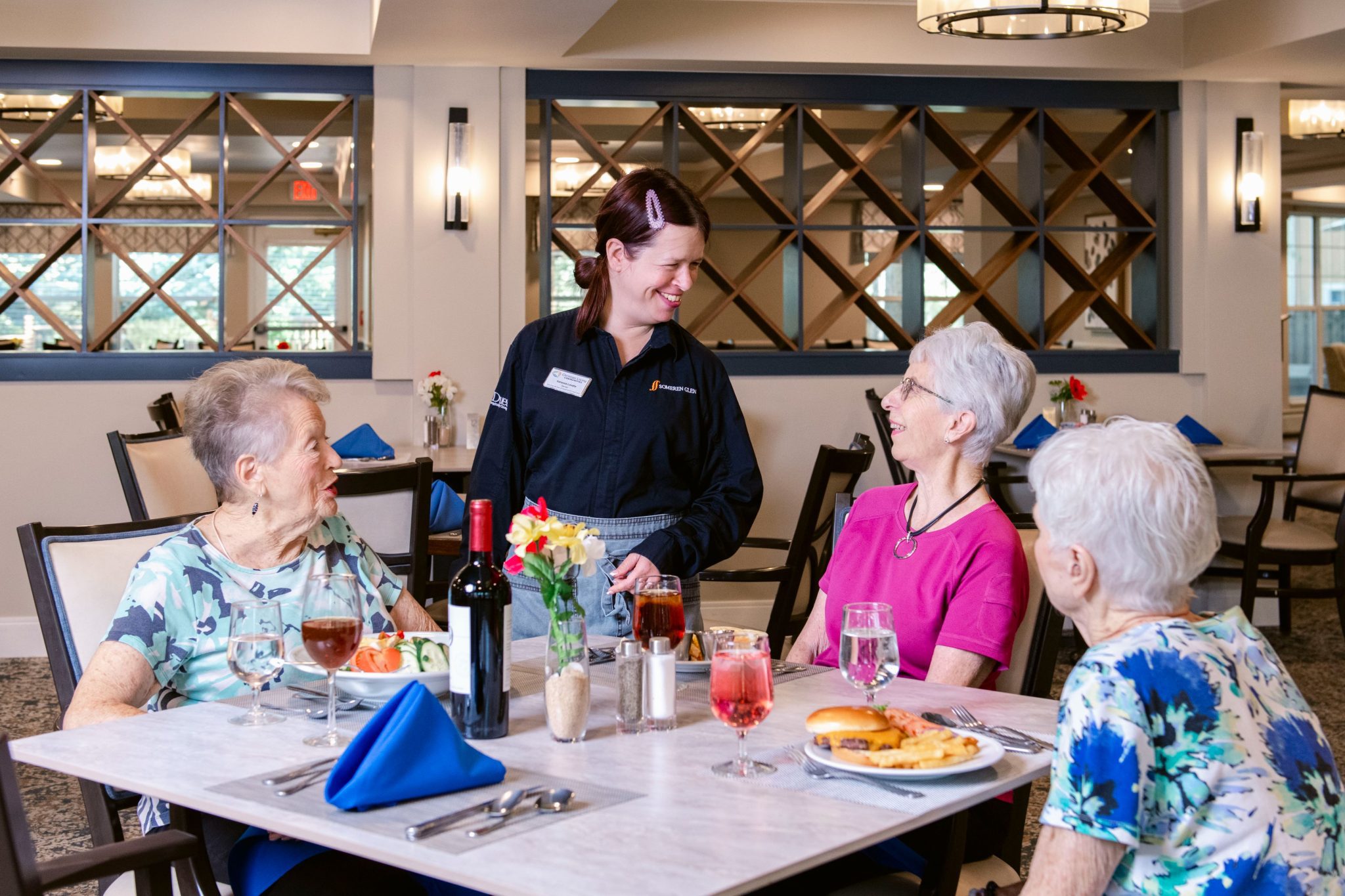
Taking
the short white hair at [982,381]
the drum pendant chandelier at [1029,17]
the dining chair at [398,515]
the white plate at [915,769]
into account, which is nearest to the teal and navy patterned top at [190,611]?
the white plate at [915,769]

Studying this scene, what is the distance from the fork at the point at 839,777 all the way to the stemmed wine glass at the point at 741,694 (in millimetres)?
46

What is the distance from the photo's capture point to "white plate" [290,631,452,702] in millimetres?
1832

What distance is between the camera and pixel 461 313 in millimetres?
5801

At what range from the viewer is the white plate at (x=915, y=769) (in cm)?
152

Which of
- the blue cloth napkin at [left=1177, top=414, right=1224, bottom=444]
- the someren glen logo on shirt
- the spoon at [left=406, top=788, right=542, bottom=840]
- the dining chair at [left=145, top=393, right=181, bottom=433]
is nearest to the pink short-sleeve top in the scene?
the someren glen logo on shirt

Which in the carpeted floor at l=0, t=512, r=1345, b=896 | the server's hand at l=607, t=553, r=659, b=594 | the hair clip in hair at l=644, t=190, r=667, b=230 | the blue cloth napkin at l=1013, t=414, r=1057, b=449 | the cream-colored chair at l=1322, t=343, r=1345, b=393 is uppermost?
the cream-colored chair at l=1322, t=343, r=1345, b=393

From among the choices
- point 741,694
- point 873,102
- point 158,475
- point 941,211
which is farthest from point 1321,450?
point 741,694

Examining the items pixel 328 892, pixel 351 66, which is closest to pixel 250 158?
pixel 351 66

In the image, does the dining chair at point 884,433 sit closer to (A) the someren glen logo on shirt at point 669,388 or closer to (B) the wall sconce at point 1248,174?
(B) the wall sconce at point 1248,174

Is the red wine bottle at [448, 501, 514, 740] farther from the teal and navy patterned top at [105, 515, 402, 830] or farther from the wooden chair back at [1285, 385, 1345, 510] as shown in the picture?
the wooden chair back at [1285, 385, 1345, 510]

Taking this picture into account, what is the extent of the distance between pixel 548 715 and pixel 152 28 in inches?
183

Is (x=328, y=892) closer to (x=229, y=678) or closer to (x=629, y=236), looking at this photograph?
(x=229, y=678)

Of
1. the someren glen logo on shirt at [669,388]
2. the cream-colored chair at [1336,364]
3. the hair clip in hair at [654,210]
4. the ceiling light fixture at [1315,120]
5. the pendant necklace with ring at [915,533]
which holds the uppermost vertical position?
the ceiling light fixture at [1315,120]

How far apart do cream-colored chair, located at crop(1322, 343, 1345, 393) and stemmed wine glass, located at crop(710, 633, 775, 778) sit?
12.4m
